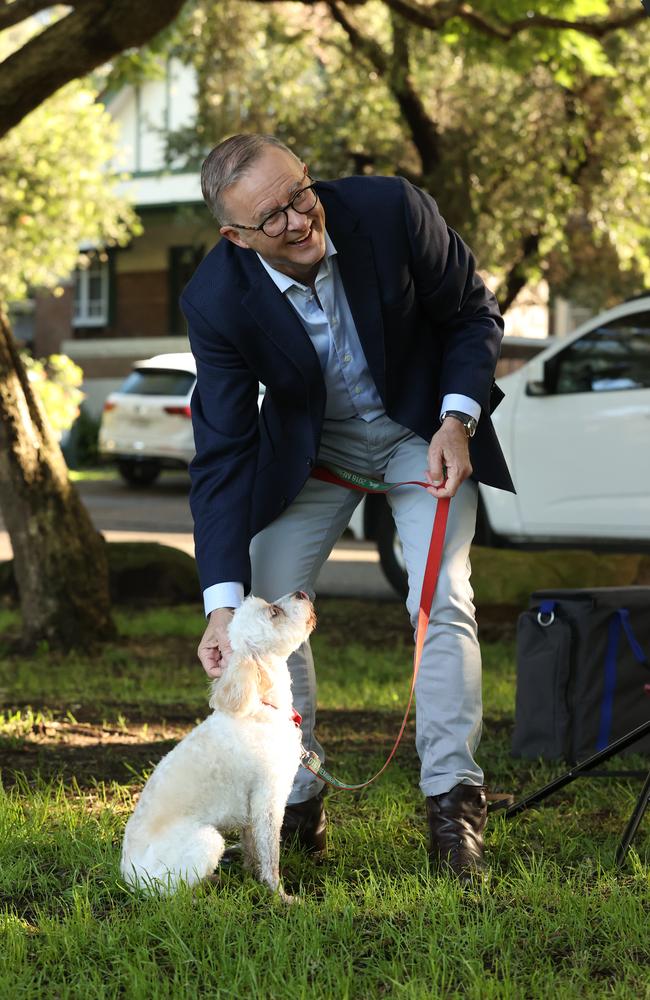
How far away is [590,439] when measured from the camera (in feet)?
29.1

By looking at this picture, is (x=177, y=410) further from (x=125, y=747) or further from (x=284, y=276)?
(x=284, y=276)

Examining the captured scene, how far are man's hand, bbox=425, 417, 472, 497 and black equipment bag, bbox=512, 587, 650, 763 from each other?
1561 millimetres

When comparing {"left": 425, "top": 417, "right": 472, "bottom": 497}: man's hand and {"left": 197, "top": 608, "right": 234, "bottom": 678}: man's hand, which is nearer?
{"left": 197, "top": 608, "right": 234, "bottom": 678}: man's hand

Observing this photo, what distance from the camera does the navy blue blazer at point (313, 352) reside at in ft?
11.6

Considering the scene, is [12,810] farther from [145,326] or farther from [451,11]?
[145,326]

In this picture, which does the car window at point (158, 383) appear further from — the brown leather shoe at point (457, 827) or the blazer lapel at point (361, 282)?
the brown leather shoe at point (457, 827)

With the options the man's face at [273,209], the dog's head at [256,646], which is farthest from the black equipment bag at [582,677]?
the man's face at [273,209]

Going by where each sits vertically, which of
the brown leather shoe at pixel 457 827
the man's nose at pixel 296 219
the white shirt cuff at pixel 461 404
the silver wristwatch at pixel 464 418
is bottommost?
the brown leather shoe at pixel 457 827

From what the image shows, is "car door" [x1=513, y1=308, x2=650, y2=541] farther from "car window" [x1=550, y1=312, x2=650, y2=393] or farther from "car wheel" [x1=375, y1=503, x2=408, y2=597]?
"car wheel" [x1=375, y1=503, x2=408, y2=597]

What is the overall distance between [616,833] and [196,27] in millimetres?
13847

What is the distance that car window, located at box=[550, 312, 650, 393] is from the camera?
8.77 meters

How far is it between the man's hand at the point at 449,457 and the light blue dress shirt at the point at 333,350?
74mm

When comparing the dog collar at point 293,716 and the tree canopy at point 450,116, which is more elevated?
the tree canopy at point 450,116

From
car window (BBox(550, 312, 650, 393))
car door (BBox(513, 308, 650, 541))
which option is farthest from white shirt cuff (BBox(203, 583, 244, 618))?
car window (BBox(550, 312, 650, 393))
